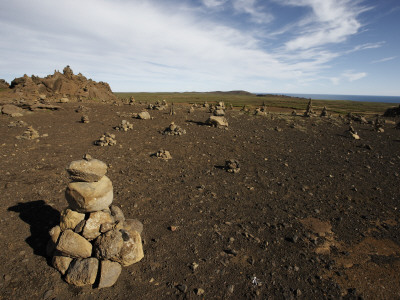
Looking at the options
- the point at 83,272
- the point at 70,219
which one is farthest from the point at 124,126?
the point at 83,272

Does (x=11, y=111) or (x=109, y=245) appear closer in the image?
(x=109, y=245)

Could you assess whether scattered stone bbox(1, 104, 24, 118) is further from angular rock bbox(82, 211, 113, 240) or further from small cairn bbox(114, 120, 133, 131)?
angular rock bbox(82, 211, 113, 240)

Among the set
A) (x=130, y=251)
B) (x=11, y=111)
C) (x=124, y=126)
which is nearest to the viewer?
(x=130, y=251)

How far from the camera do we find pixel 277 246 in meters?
7.56

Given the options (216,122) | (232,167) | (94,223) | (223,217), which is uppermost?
(216,122)

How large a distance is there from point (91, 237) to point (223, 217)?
500 centimetres

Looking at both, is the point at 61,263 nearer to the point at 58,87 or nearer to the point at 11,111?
the point at 11,111

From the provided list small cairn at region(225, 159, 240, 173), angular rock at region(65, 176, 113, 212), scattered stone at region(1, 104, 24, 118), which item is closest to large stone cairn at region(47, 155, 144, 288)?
angular rock at region(65, 176, 113, 212)

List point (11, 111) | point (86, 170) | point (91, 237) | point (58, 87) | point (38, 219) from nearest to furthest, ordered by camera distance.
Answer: point (91, 237) < point (86, 170) < point (38, 219) < point (11, 111) < point (58, 87)

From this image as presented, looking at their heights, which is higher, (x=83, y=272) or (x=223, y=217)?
(x=83, y=272)

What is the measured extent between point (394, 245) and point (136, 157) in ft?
47.6

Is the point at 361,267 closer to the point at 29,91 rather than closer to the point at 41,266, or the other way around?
the point at 41,266

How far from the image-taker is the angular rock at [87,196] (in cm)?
676

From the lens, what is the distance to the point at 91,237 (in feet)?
21.5
